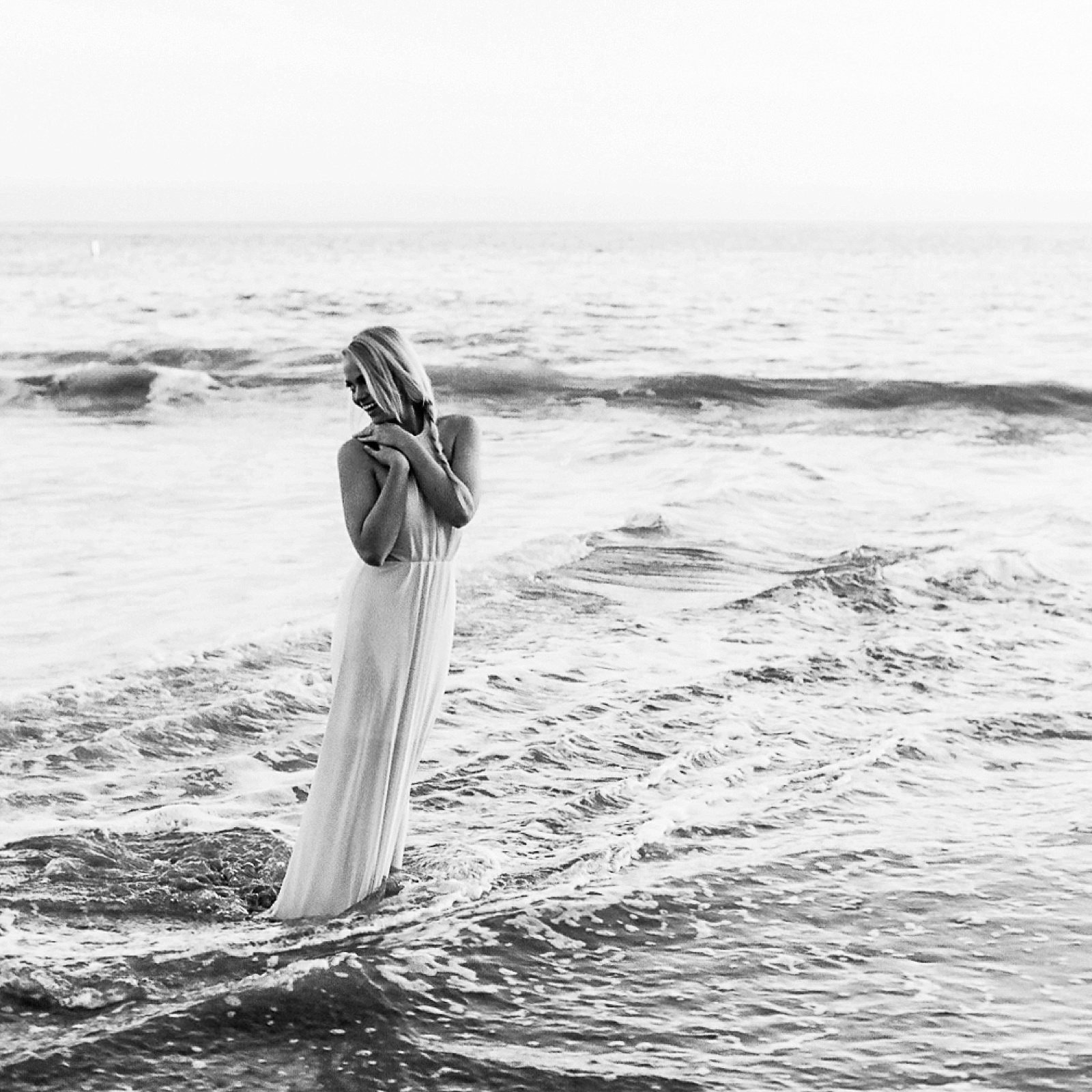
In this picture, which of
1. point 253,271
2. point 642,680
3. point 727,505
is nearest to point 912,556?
point 727,505

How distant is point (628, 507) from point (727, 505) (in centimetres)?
95

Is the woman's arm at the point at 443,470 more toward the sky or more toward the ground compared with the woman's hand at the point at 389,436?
more toward the ground

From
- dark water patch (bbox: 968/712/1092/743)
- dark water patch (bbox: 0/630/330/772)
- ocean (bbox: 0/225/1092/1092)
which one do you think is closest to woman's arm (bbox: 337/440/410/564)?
ocean (bbox: 0/225/1092/1092)

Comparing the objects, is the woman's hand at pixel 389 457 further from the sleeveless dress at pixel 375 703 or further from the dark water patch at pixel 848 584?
the dark water patch at pixel 848 584

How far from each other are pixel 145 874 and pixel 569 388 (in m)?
21.3

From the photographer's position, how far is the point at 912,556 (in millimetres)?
12125

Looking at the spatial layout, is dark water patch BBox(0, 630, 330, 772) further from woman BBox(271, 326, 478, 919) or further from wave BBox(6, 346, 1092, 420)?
wave BBox(6, 346, 1092, 420)

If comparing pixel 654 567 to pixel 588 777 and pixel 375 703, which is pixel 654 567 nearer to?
pixel 588 777

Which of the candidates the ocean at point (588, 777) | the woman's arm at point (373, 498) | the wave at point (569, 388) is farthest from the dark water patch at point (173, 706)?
the wave at point (569, 388)

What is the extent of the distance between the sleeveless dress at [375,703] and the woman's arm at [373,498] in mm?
55

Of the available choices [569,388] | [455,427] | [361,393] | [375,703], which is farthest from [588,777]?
[569,388]

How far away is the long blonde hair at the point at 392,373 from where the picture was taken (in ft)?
15.6

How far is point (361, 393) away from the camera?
4.83 m

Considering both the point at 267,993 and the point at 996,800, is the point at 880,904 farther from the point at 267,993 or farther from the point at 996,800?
the point at 267,993
